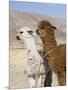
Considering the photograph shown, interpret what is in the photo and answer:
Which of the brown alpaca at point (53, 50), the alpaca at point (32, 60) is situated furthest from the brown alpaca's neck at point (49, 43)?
the alpaca at point (32, 60)

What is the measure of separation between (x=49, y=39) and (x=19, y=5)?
19.1 inches

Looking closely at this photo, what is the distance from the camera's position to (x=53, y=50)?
234 centimetres

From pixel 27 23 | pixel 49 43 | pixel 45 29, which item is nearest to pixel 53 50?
pixel 49 43

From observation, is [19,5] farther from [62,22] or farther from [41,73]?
[41,73]

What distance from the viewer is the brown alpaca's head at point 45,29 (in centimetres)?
231

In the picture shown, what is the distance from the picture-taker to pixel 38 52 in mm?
2291

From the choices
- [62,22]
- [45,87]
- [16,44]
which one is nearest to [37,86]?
[45,87]

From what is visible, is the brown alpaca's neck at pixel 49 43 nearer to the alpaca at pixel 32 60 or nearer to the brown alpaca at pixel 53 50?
the brown alpaca at pixel 53 50

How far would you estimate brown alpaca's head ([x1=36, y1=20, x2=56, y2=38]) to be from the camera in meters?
2.31

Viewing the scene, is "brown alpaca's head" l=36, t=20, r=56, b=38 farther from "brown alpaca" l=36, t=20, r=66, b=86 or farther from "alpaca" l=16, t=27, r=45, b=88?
"alpaca" l=16, t=27, r=45, b=88

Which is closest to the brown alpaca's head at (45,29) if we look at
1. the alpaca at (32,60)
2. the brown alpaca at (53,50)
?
the brown alpaca at (53,50)

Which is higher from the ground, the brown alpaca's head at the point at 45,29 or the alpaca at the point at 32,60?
the brown alpaca's head at the point at 45,29

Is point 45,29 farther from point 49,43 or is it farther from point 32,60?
point 32,60

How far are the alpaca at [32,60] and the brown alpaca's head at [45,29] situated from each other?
0.35ft
